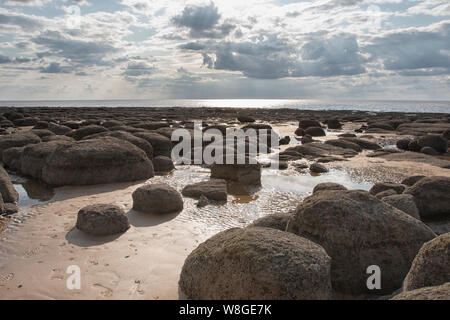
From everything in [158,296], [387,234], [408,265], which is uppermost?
[387,234]

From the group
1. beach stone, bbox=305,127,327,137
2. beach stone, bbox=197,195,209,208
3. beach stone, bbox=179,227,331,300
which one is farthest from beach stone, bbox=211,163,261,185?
beach stone, bbox=305,127,327,137

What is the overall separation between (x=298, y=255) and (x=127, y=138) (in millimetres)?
9223

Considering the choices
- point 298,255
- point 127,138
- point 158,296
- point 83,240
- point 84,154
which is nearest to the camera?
point 298,255

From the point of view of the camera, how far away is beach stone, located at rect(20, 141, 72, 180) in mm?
9656

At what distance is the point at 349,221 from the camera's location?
4160mm

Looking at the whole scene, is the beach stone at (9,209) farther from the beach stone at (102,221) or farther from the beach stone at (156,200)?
the beach stone at (156,200)

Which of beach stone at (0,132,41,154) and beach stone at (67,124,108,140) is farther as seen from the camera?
beach stone at (67,124,108,140)

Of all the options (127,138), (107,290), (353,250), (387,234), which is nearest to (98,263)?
(107,290)

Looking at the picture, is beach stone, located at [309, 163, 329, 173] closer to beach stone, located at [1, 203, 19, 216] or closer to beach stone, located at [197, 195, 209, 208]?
beach stone, located at [197, 195, 209, 208]

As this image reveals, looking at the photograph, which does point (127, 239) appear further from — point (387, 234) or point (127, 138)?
point (127, 138)

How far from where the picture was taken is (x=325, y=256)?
3424 millimetres

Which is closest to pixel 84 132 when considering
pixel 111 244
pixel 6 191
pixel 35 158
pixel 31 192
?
pixel 35 158

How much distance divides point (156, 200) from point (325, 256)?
415 cm

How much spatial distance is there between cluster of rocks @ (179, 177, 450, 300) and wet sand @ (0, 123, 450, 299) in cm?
95
